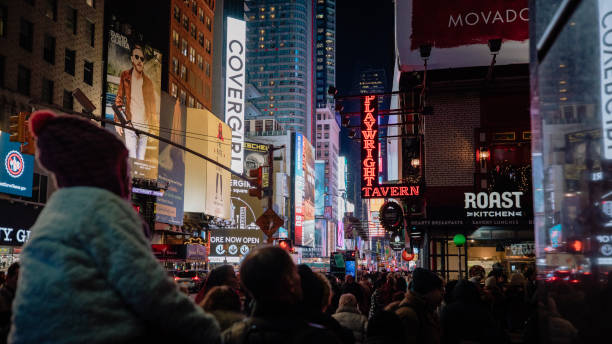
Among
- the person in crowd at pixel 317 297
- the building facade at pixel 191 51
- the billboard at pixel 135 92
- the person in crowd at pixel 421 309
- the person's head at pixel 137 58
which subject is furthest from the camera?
the building facade at pixel 191 51

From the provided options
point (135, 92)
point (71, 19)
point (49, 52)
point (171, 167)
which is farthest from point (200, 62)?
point (49, 52)

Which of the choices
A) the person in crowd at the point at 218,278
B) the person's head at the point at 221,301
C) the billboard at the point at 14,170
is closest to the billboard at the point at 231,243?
the billboard at the point at 14,170

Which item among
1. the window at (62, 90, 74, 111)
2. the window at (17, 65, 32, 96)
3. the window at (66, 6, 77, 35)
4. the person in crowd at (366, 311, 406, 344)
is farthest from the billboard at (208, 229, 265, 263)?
the person in crowd at (366, 311, 406, 344)

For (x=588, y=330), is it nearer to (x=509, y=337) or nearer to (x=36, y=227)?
(x=36, y=227)

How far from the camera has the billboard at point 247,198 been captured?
4044 inches

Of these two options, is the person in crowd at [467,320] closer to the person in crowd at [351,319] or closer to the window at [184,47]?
the person in crowd at [351,319]

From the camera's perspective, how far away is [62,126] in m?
2.51

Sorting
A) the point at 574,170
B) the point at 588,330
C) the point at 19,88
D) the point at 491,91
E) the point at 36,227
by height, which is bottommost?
the point at 588,330

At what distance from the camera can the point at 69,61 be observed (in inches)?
1515

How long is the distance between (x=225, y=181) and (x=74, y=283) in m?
68.2

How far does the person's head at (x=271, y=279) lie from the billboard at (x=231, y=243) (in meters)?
62.7

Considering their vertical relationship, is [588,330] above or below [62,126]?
below

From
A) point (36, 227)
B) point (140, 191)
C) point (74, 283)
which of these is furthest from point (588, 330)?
point (140, 191)

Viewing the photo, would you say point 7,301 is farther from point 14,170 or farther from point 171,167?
point 171,167
